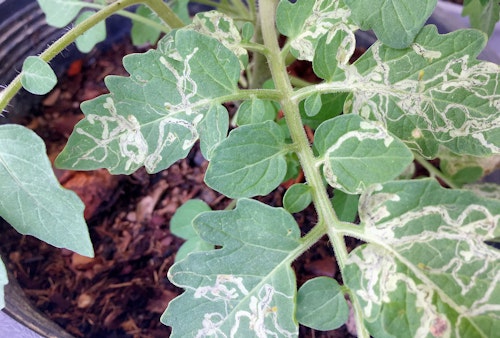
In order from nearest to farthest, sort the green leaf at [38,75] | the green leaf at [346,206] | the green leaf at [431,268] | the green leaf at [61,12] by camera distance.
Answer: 1. the green leaf at [431,268]
2. the green leaf at [38,75]
3. the green leaf at [346,206]
4. the green leaf at [61,12]

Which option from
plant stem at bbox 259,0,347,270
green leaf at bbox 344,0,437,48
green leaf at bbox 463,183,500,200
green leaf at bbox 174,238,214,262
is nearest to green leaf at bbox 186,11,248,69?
plant stem at bbox 259,0,347,270

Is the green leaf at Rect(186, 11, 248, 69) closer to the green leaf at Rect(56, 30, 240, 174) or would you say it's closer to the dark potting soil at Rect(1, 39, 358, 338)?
the green leaf at Rect(56, 30, 240, 174)

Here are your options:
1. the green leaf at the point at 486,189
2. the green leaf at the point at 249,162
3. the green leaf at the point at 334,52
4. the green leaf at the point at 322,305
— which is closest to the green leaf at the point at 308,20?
the green leaf at the point at 334,52

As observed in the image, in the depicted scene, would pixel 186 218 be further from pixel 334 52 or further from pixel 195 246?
pixel 334 52

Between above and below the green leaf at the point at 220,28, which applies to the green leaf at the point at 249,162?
below

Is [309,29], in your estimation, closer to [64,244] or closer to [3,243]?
[64,244]

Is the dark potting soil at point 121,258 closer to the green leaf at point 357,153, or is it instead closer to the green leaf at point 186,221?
the green leaf at point 186,221
